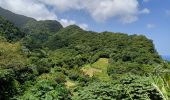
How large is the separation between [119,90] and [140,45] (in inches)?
3183

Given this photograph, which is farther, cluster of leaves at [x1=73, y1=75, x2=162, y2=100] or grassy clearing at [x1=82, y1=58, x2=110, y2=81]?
grassy clearing at [x1=82, y1=58, x2=110, y2=81]

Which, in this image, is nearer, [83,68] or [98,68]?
[98,68]

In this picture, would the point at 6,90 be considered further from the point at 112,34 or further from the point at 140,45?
the point at 112,34

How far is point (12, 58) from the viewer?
180ft

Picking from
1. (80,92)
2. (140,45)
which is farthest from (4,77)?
(140,45)

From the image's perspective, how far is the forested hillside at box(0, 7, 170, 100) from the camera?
18.3 metres

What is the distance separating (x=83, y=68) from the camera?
84.4m

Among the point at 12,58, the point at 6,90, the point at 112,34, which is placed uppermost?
the point at 112,34

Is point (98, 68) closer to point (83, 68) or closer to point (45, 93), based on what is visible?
point (83, 68)

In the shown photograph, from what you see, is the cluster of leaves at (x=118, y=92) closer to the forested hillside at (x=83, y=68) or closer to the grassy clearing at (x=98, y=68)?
the forested hillside at (x=83, y=68)

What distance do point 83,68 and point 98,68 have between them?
3.12 meters

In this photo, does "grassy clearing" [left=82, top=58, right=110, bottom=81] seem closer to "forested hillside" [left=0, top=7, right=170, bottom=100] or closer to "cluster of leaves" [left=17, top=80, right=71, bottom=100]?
"forested hillside" [left=0, top=7, right=170, bottom=100]

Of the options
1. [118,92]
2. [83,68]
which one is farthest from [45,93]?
[83,68]

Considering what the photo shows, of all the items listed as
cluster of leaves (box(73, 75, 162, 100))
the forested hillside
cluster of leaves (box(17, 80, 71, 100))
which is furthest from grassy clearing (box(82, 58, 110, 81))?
cluster of leaves (box(73, 75, 162, 100))
